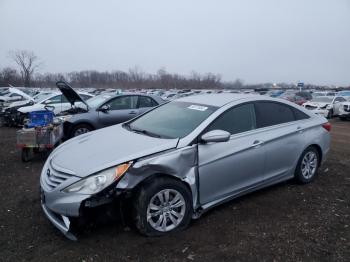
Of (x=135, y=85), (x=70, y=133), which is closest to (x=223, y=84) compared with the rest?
(x=135, y=85)

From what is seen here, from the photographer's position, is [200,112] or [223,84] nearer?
[200,112]

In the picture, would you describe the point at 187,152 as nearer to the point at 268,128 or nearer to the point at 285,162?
the point at 268,128

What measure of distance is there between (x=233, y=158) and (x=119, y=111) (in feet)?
A: 19.6

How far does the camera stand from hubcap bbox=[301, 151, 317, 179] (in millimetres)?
5297

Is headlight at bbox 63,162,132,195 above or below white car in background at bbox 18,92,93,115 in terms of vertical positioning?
below

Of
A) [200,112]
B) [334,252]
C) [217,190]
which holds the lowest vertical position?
[334,252]

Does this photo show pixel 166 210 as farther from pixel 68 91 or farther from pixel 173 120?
pixel 68 91

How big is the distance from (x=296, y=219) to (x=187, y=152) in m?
1.68

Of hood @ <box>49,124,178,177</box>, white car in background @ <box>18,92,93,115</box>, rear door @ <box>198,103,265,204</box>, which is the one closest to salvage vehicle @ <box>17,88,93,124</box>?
white car in background @ <box>18,92,93,115</box>

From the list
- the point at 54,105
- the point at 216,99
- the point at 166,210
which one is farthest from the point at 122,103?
the point at 166,210

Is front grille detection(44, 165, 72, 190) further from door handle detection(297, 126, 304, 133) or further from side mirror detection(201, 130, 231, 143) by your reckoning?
door handle detection(297, 126, 304, 133)

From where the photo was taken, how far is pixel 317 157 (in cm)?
555

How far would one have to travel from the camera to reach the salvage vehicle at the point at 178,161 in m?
3.39

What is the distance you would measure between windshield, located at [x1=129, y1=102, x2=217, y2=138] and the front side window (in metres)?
4.67
